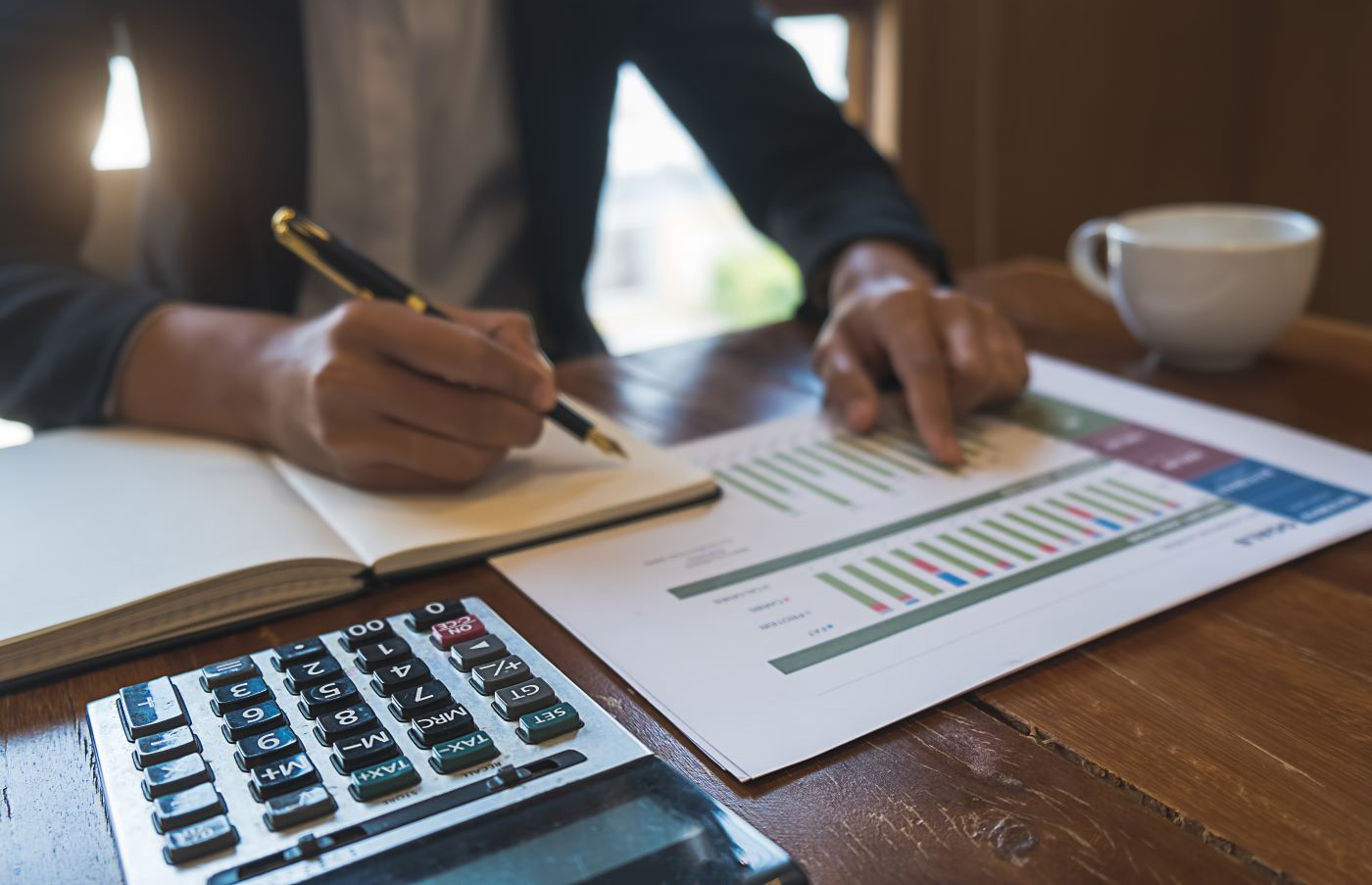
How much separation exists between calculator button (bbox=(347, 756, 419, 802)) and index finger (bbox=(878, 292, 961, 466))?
1.23 ft

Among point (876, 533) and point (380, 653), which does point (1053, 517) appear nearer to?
point (876, 533)

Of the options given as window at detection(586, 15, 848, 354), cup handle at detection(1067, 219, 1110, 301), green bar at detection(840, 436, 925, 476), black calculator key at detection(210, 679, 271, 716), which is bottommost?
window at detection(586, 15, 848, 354)

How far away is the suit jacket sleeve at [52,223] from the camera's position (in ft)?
2.27

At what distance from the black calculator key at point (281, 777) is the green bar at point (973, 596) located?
0.57 ft

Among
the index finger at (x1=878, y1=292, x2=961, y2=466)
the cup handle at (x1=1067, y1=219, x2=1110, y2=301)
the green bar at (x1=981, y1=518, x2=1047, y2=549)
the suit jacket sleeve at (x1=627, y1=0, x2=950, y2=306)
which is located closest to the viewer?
the green bar at (x1=981, y1=518, x2=1047, y2=549)

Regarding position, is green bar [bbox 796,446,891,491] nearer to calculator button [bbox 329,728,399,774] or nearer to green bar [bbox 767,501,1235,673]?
green bar [bbox 767,501,1235,673]

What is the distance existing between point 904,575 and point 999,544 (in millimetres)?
58

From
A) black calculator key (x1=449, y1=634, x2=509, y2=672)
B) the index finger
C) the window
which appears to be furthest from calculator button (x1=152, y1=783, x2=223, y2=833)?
the window

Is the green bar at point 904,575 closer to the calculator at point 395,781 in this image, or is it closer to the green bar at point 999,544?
the green bar at point 999,544

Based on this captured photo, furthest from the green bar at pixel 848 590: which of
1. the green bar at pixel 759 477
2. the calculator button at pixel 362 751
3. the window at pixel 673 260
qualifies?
the window at pixel 673 260

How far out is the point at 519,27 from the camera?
38.7 inches

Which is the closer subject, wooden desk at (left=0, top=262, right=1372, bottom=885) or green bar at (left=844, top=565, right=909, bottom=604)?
wooden desk at (left=0, top=262, right=1372, bottom=885)

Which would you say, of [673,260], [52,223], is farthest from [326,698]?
[673,260]

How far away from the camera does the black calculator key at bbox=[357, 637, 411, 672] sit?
0.43m
